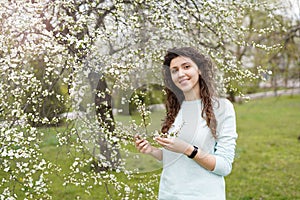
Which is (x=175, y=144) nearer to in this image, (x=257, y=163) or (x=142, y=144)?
(x=142, y=144)

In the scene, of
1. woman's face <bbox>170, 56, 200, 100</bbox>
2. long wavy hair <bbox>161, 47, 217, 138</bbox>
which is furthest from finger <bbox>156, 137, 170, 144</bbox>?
woman's face <bbox>170, 56, 200, 100</bbox>

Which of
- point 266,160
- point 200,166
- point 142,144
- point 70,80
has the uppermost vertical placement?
point 70,80

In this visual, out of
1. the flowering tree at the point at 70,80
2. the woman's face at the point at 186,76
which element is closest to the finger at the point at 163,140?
the woman's face at the point at 186,76

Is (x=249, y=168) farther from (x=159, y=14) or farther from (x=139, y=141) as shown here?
(x=139, y=141)

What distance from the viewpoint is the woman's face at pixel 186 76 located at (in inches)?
102

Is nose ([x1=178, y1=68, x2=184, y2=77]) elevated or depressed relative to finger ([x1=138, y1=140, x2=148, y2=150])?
elevated

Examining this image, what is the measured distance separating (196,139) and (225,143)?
18cm

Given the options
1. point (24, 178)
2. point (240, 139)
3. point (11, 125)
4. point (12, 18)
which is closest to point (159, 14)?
point (12, 18)

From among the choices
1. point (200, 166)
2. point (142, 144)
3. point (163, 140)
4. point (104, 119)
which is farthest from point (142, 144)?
point (104, 119)

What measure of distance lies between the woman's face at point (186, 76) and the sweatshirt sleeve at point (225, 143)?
10.3 inches

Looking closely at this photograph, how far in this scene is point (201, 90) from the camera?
8.64 feet

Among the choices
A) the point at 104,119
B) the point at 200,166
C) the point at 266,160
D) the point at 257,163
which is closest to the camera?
the point at 200,166

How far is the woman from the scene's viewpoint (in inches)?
96.8

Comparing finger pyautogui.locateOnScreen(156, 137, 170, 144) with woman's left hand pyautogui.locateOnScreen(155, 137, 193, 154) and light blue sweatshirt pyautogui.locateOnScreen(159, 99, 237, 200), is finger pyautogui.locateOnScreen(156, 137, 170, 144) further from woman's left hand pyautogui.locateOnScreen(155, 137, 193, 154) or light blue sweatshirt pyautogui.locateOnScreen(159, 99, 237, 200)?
light blue sweatshirt pyautogui.locateOnScreen(159, 99, 237, 200)
